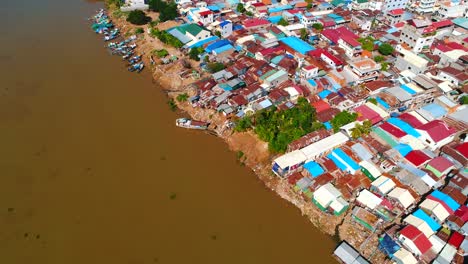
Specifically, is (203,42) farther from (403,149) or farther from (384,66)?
(403,149)

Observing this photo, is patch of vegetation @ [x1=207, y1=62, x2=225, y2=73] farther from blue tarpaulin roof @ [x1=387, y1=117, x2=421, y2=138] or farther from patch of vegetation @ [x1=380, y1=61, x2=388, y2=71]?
blue tarpaulin roof @ [x1=387, y1=117, x2=421, y2=138]

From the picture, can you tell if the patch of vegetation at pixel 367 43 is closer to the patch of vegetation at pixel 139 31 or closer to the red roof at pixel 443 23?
the red roof at pixel 443 23

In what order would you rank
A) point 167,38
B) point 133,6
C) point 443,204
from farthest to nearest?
point 133,6, point 167,38, point 443,204

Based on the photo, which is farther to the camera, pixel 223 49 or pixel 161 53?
pixel 161 53

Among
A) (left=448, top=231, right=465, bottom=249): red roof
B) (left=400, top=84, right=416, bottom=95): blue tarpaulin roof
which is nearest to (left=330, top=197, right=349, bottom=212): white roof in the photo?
(left=448, top=231, right=465, bottom=249): red roof

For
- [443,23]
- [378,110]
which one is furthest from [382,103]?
[443,23]
